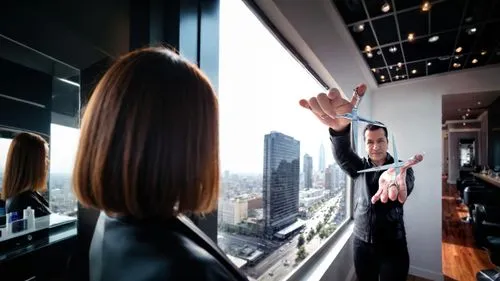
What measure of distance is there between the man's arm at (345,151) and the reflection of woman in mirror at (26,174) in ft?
3.11

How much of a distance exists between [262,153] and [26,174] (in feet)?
3.56

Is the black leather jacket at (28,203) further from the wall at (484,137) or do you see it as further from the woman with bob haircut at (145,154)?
the wall at (484,137)

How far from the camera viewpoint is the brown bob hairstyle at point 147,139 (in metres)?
0.39

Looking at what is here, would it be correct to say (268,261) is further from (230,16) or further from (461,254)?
(461,254)

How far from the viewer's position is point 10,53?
486 mm

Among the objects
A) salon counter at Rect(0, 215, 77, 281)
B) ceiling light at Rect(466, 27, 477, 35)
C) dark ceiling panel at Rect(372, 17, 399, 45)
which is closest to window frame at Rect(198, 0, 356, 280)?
salon counter at Rect(0, 215, 77, 281)

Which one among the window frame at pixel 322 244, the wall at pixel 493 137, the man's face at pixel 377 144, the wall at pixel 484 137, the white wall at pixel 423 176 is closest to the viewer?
the window frame at pixel 322 244

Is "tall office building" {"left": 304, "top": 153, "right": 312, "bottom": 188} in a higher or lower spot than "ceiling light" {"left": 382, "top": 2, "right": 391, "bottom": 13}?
lower

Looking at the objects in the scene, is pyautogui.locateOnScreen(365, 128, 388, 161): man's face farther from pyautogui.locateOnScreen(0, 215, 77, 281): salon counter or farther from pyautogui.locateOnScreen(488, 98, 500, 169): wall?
pyautogui.locateOnScreen(488, 98, 500, 169): wall

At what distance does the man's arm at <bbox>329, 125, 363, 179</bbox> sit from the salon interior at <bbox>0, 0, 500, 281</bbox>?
18.2 inches

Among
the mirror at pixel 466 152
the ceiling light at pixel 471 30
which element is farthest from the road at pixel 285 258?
the mirror at pixel 466 152

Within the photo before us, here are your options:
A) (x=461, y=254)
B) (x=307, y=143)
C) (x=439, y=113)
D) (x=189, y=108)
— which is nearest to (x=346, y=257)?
(x=307, y=143)

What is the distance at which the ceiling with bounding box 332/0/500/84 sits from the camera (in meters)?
2.08

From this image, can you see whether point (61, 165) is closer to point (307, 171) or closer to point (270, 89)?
point (270, 89)
